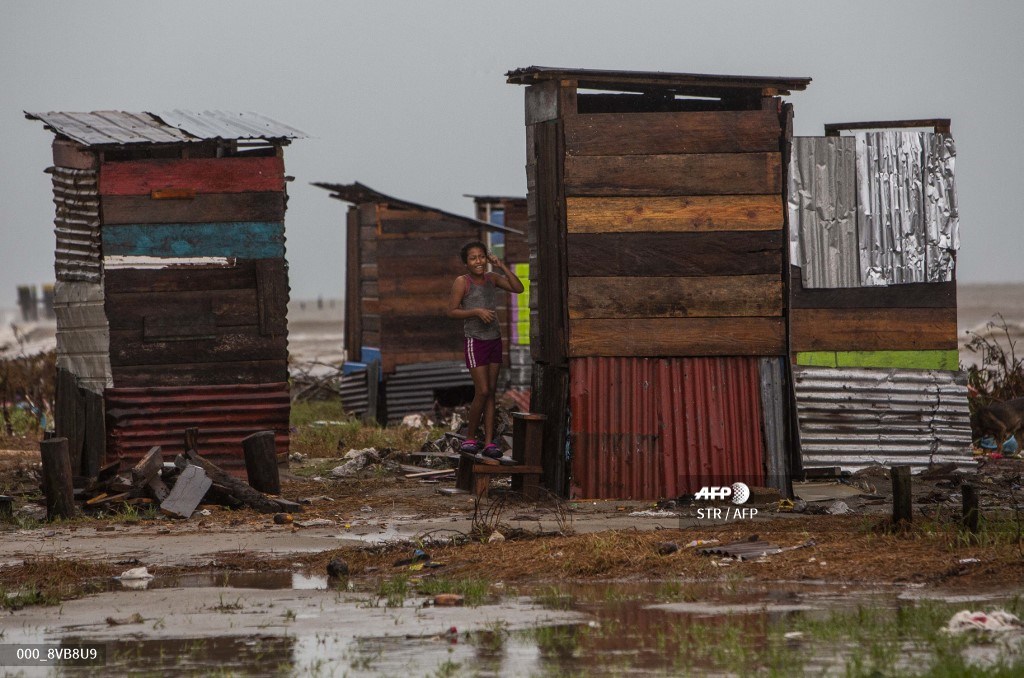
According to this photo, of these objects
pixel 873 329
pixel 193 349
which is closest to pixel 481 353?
pixel 193 349

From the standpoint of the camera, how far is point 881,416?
38.8 ft

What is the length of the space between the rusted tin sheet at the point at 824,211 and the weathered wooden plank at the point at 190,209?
4.68 meters

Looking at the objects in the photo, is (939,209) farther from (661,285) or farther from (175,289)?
(175,289)

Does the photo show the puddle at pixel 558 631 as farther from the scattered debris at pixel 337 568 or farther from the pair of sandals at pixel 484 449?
the pair of sandals at pixel 484 449

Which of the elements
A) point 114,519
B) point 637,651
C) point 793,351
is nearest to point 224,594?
point 637,651

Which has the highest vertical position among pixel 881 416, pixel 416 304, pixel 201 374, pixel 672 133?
pixel 672 133

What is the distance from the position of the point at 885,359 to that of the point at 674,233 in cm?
269

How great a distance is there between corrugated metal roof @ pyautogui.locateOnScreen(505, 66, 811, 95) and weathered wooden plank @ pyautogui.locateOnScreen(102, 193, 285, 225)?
286cm

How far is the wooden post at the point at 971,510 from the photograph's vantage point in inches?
308

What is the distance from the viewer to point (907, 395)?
11867 millimetres

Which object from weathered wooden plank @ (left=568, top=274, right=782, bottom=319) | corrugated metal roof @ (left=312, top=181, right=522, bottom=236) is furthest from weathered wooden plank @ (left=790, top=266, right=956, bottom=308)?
corrugated metal roof @ (left=312, top=181, right=522, bottom=236)

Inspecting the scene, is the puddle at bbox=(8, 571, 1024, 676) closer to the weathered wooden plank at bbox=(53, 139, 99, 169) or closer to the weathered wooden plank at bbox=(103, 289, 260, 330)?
the weathered wooden plank at bbox=(103, 289, 260, 330)

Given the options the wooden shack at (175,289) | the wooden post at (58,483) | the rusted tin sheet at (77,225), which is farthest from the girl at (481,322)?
→ the wooden post at (58,483)

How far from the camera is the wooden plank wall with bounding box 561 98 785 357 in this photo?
10414 mm
